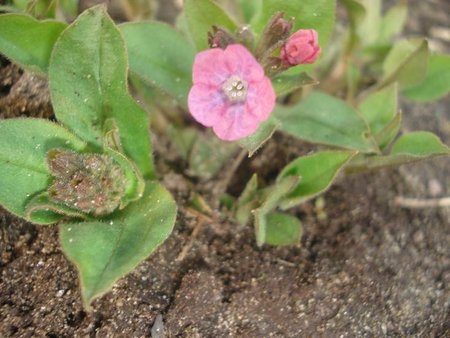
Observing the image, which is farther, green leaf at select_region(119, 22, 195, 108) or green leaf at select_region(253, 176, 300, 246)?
green leaf at select_region(119, 22, 195, 108)

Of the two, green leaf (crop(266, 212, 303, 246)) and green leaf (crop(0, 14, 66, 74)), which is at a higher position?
green leaf (crop(0, 14, 66, 74))

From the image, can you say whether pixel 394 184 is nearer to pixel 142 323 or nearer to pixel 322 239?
pixel 322 239

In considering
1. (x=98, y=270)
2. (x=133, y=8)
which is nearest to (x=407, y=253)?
(x=98, y=270)

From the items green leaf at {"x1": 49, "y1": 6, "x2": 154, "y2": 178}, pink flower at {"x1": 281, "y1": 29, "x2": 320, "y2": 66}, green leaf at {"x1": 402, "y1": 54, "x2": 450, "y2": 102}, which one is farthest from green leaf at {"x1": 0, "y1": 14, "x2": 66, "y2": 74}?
green leaf at {"x1": 402, "y1": 54, "x2": 450, "y2": 102}

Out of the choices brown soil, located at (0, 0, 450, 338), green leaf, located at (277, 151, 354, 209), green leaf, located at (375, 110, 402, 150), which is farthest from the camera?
green leaf, located at (375, 110, 402, 150)

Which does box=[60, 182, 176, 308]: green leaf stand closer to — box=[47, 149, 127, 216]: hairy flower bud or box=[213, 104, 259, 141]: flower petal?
box=[47, 149, 127, 216]: hairy flower bud

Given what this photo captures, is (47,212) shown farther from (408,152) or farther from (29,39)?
(408,152)

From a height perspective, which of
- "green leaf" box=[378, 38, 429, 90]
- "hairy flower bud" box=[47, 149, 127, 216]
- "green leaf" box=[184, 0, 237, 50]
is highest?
"green leaf" box=[184, 0, 237, 50]

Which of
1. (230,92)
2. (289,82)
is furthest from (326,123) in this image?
(230,92)
